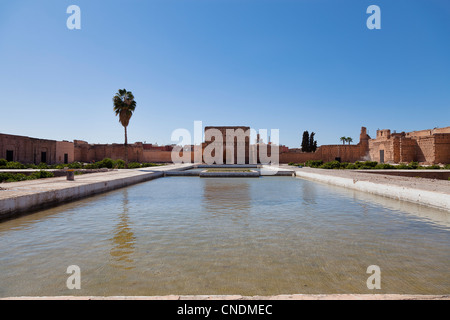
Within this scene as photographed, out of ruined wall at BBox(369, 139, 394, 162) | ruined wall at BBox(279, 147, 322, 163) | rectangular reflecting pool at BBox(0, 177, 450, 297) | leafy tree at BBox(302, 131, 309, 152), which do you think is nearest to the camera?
rectangular reflecting pool at BBox(0, 177, 450, 297)

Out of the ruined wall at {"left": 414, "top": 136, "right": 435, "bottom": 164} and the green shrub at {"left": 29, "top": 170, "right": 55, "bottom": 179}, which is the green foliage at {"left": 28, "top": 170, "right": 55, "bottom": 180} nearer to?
the green shrub at {"left": 29, "top": 170, "right": 55, "bottom": 179}

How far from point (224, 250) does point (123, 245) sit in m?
1.41

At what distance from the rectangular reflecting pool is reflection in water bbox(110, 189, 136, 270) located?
0.05 ft

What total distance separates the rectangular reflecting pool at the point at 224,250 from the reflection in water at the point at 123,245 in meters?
0.01

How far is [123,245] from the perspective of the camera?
4.08 meters

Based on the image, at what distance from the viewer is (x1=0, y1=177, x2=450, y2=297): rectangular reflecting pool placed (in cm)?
282

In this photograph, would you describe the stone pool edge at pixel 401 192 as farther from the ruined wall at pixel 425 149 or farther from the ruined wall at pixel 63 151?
the ruined wall at pixel 63 151

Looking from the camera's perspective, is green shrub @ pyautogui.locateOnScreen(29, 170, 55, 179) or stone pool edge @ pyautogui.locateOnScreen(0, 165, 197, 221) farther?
green shrub @ pyautogui.locateOnScreen(29, 170, 55, 179)

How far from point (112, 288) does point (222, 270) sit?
1.11 m

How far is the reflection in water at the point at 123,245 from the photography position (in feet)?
11.2

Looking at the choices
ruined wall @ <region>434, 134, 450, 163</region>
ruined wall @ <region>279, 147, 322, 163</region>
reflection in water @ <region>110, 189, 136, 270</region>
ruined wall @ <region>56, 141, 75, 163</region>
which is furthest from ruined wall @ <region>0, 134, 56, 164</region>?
ruined wall @ <region>434, 134, 450, 163</region>
